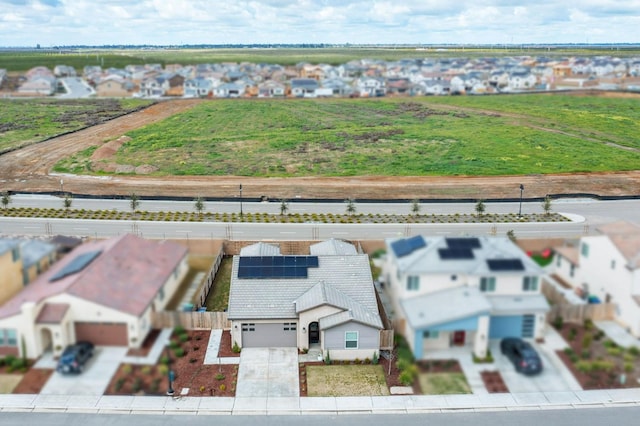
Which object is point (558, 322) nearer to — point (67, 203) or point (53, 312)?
point (53, 312)

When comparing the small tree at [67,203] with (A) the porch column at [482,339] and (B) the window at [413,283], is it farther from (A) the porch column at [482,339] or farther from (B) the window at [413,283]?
(A) the porch column at [482,339]

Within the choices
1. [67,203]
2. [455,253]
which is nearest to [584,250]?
[455,253]

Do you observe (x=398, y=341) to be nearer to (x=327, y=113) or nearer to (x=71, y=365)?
(x=71, y=365)

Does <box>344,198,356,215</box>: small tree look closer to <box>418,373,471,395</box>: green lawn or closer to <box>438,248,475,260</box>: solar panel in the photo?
<box>418,373,471,395</box>: green lawn

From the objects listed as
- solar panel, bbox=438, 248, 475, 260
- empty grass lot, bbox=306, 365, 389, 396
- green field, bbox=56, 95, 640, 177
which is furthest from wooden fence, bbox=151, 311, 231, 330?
green field, bbox=56, 95, 640, 177

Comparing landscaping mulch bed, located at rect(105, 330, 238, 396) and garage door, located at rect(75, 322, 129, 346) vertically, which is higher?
garage door, located at rect(75, 322, 129, 346)

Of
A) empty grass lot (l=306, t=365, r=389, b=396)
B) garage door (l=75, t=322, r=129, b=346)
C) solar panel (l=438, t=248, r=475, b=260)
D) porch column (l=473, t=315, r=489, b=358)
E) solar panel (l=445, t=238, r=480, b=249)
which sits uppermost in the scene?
solar panel (l=445, t=238, r=480, b=249)
